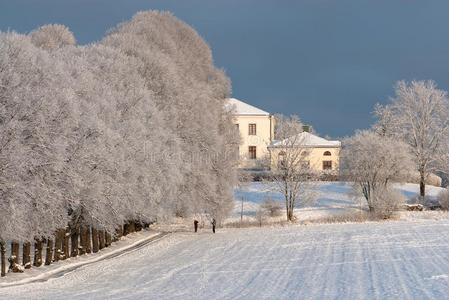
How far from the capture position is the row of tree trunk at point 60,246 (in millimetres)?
29433

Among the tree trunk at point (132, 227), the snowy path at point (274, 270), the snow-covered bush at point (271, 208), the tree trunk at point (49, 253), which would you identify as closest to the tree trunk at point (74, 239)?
the snowy path at point (274, 270)

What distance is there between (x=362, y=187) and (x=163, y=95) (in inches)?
1204

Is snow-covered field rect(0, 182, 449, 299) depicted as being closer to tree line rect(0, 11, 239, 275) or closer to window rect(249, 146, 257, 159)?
tree line rect(0, 11, 239, 275)

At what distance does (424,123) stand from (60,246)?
175ft

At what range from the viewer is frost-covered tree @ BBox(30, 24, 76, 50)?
207 feet

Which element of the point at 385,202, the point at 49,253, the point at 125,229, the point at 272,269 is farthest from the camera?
the point at 385,202

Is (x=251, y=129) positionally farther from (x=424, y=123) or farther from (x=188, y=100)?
(x=188, y=100)

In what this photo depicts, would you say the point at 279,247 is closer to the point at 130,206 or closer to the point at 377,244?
the point at 377,244

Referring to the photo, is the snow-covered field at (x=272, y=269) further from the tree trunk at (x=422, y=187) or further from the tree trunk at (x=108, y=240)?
the tree trunk at (x=422, y=187)

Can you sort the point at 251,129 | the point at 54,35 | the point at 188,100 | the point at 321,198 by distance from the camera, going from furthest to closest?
the point at 251,129 < the point at 321,198 < the point at 54,35 < the point at 188,100

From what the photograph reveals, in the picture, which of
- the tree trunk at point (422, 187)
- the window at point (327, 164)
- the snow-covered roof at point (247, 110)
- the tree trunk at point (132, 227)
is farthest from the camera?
the snow-covered roof at point (247, 110)

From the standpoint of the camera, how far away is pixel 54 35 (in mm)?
67062

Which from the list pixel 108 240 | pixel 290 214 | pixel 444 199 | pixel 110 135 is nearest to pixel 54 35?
pixel 290 214

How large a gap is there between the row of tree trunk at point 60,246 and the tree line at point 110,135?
3.0 inches
